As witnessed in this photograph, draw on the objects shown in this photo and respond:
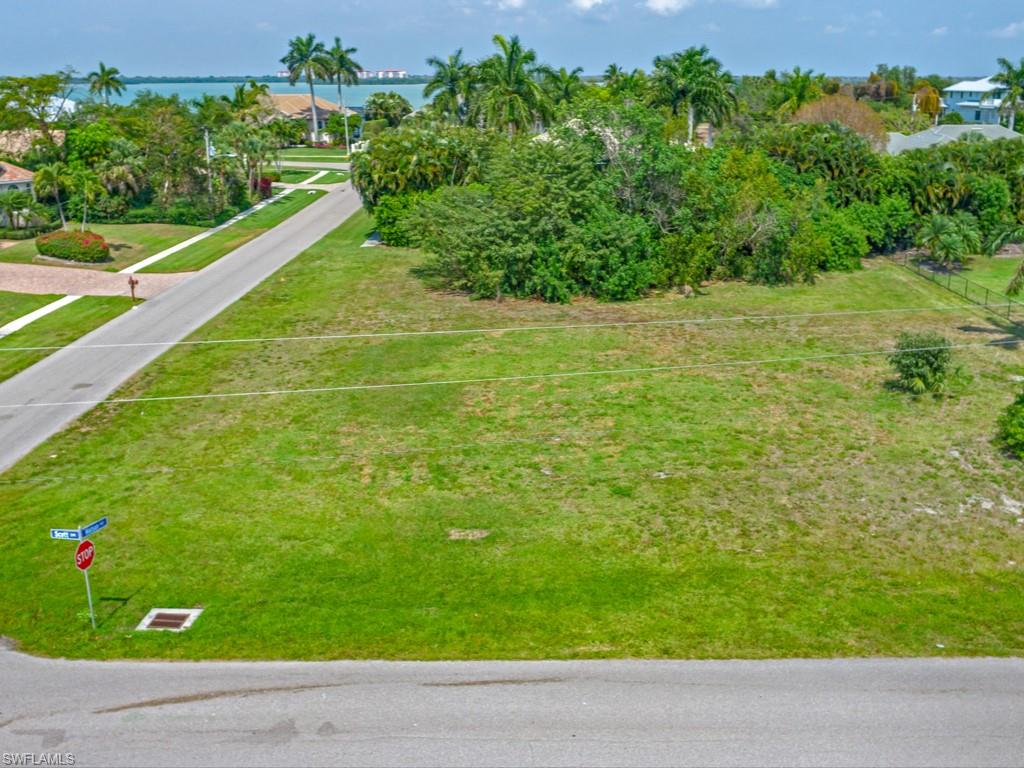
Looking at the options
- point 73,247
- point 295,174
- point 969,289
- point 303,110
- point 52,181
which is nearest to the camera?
point 969,289

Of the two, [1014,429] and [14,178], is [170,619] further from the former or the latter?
[14,178]

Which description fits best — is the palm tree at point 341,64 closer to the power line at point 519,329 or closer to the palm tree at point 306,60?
the palm tree at point 306,60

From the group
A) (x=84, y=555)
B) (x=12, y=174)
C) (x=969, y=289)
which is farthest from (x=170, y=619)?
(x=12, y=174)

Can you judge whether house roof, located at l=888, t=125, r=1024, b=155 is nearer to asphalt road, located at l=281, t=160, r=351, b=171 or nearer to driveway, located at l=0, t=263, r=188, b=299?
asphalt road, located at l=281, t=160, r=351, b=171

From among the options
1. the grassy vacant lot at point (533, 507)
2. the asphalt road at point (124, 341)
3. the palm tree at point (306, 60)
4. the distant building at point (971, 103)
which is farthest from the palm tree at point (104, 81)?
the distant building at point (971, 103)

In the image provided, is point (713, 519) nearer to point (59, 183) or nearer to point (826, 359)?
point (826, 359)

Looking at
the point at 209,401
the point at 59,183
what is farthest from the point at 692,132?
the point at 209,401
